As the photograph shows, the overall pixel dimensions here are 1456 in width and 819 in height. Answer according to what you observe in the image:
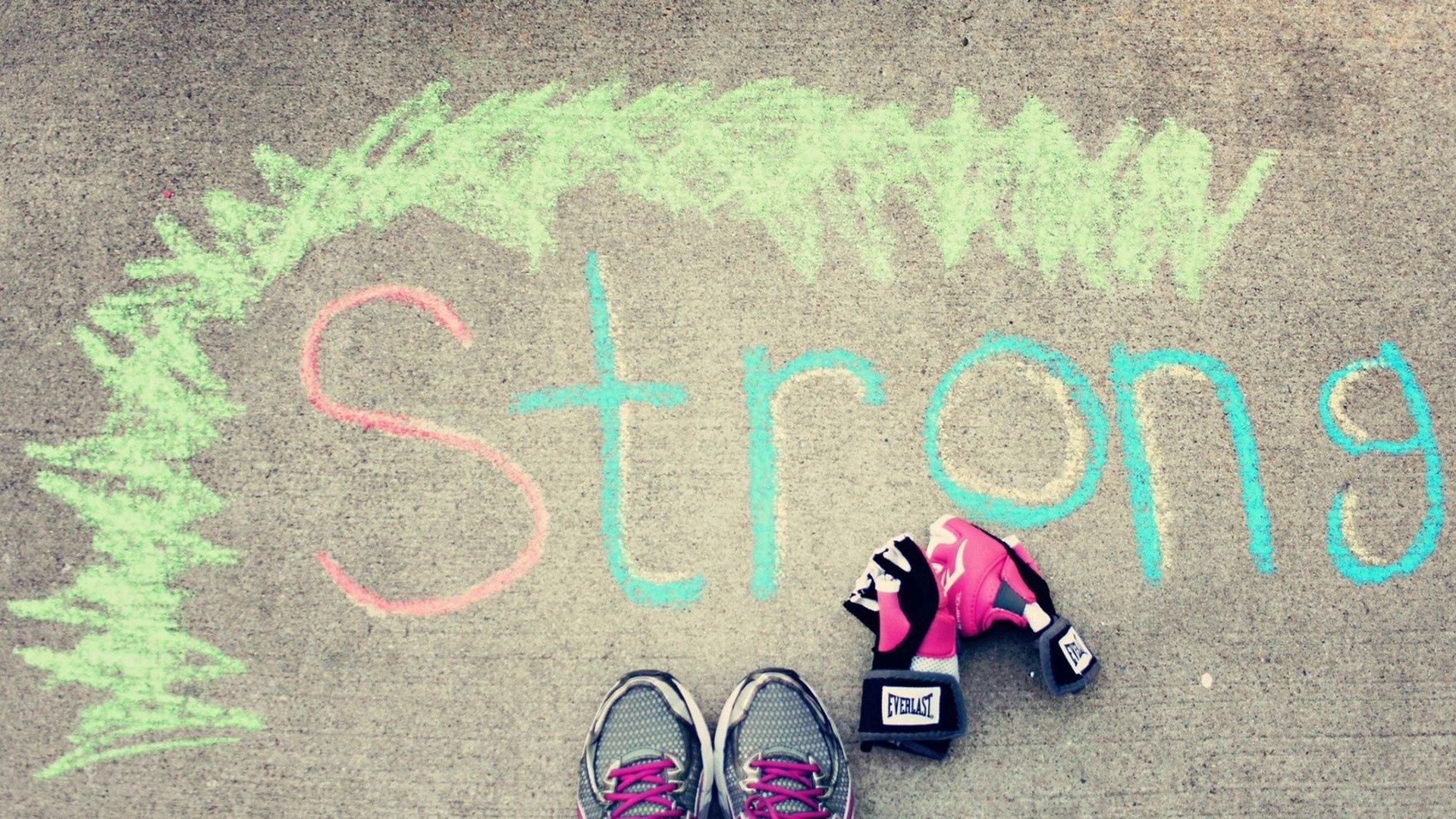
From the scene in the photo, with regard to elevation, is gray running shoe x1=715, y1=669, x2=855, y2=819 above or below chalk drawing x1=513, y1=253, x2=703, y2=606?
below

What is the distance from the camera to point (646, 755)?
176 cm

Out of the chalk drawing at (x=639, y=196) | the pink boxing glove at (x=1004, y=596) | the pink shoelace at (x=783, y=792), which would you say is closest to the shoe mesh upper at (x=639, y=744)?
the pink shoelace at (x=783, y=792)

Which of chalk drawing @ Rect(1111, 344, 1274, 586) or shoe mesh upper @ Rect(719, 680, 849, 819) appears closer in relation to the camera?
shoe mesh upper @ Rect(719, 680, 849, 819)

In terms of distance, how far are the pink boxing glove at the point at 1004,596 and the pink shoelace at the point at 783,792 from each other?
0.45m

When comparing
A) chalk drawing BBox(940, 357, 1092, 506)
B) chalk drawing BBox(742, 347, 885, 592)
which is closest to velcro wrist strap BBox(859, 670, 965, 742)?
chalk drawing BBox(742, 347, 885, 592)

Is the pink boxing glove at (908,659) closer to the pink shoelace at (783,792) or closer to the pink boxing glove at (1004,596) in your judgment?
the pink boxing glove at (1004,596)

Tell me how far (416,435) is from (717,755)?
955 millimetres

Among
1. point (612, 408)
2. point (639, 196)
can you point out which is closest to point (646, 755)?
point (612, 408)

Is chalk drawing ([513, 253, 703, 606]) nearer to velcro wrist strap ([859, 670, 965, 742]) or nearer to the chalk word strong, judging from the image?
the chalk word strong

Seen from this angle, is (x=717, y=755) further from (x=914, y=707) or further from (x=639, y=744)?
(x=914, y=707)

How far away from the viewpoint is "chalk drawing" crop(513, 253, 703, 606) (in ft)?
6.00

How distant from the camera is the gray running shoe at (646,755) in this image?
68.6 inches

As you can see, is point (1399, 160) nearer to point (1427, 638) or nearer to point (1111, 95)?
point (1111, 95)

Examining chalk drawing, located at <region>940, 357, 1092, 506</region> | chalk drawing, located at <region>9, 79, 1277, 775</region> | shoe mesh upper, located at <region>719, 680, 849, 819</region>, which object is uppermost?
chalk drawing, located at <region>9, 79, 1277, 775</region>
